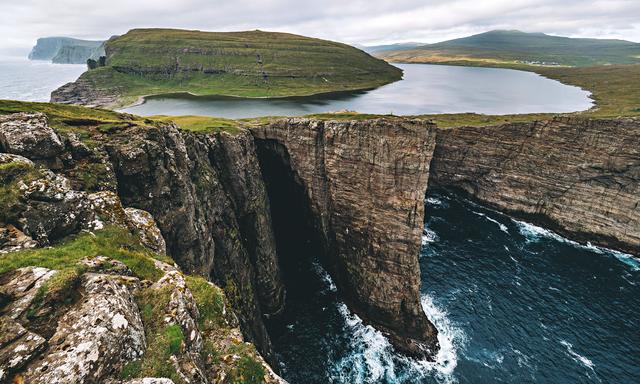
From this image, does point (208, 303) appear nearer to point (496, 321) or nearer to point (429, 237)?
point (496, 321)

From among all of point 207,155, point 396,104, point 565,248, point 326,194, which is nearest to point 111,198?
point 207,155

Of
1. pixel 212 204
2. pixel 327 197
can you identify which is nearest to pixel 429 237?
pixel 327 197

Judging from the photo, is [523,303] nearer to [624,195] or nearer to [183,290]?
[624,195]

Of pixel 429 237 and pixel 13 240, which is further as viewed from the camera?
pixel 429 237

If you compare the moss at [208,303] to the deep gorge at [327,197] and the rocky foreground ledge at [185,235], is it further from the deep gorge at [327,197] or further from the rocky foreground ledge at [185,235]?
the deep gorge at [327,197]

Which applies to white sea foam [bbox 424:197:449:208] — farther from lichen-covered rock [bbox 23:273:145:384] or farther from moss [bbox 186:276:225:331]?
lichen-covered rock [bbox 23:273:145:384]

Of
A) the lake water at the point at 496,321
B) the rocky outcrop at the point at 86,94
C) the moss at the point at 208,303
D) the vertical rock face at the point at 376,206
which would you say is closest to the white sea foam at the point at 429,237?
the lake water at the point at 496,321
